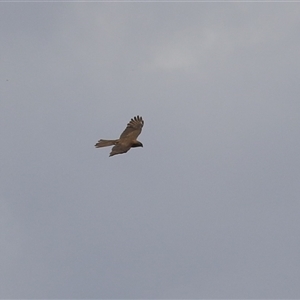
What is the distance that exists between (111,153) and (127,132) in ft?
10.7

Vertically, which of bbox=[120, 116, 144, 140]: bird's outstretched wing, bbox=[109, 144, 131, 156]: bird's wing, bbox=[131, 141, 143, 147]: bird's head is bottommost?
bbox=[109, 144, 131, 156]: bird's wing

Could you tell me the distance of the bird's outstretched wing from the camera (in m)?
53.9

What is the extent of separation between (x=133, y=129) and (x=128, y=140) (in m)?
1.10

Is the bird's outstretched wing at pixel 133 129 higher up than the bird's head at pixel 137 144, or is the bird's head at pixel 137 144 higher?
the bird's outstretched wing at pixel 133 129

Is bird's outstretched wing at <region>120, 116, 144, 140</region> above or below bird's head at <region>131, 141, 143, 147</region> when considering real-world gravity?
above

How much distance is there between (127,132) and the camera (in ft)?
177

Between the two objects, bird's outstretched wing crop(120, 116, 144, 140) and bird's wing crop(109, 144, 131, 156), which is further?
bird's outstretched wing crop(120, 116, 144, 140)

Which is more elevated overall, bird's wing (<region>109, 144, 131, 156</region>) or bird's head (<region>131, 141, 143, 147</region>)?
bird's head (<region>131, 141, 143, 147</region>)

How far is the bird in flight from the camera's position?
5225 cm

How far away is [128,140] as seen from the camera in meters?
53.5

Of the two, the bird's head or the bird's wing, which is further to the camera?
the bird's head

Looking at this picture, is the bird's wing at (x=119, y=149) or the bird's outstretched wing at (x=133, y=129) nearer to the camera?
the bird's wing at (x=119, y=149)

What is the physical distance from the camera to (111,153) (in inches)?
2015

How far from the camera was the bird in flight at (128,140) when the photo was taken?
52.2m
